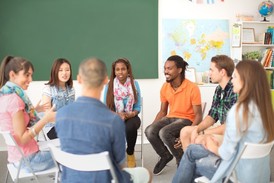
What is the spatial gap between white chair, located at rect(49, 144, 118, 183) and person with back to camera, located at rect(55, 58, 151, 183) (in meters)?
0.04

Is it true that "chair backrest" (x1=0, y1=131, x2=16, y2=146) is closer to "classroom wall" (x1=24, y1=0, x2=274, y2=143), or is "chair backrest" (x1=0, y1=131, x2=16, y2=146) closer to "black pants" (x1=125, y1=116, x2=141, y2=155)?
"black pants" (x1=125, y1=116, x2=141, y2=155)

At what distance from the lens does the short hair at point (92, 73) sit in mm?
1629

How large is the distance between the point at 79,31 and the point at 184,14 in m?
1.61

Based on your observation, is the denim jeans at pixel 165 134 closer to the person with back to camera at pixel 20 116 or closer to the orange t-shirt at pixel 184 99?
the orange t-shirt at pixel 184 99

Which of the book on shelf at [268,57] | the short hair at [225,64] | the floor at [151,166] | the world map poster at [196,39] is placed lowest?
the floor at [151,166]

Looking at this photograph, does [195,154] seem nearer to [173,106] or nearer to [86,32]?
[173,106]

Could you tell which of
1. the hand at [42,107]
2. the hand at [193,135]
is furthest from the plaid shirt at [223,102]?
the hand at [42,107]

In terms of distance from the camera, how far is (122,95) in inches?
135

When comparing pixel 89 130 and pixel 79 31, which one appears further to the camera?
pixel 79 31

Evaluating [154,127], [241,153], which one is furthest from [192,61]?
[241,153]

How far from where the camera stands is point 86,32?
14.0ft

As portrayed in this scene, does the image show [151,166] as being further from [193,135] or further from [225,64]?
[225,64]

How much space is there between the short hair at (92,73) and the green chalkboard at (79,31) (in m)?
2.71

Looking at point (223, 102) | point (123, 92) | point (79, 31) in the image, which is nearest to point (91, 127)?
point (223, 102)
